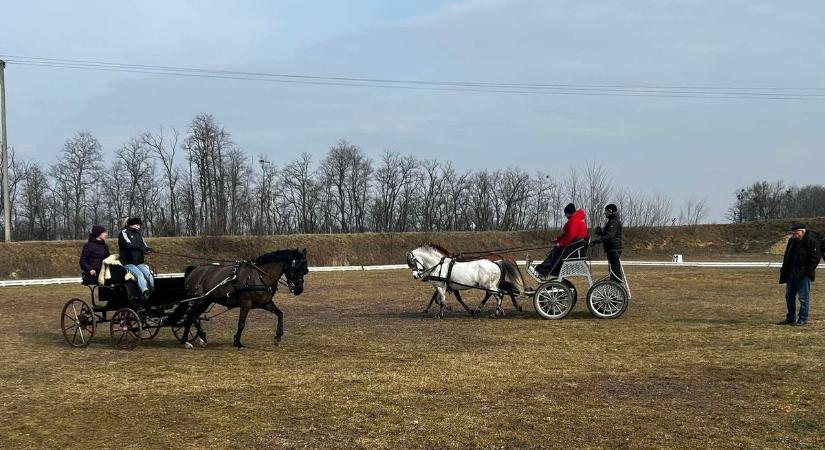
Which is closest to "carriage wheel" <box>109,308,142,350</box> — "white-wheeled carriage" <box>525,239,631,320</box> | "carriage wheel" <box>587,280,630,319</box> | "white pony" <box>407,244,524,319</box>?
"white pony" <box>407,244,524,319</box>

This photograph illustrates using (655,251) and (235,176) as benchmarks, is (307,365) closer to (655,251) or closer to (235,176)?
(655,251)

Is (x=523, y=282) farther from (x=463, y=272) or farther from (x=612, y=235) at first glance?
(x=612, y=235)

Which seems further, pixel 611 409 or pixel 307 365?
pixel 307 365

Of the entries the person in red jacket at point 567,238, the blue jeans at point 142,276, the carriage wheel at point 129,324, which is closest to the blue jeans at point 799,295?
the person in red jacket at point 567,238

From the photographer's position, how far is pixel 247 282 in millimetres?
11414

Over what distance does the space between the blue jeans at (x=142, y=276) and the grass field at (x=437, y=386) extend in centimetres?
112

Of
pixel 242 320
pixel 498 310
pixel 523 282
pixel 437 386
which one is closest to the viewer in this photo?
→ pixel 437 386


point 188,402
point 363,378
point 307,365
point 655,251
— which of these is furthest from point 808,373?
point 655,251

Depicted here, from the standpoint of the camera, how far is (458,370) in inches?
360

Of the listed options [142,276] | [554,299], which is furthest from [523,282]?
[142,276]

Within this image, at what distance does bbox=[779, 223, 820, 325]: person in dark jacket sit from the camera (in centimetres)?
1284

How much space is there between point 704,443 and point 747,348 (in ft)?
17.8

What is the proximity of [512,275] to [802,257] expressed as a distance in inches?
225

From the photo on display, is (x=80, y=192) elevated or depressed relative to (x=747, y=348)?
elevated
